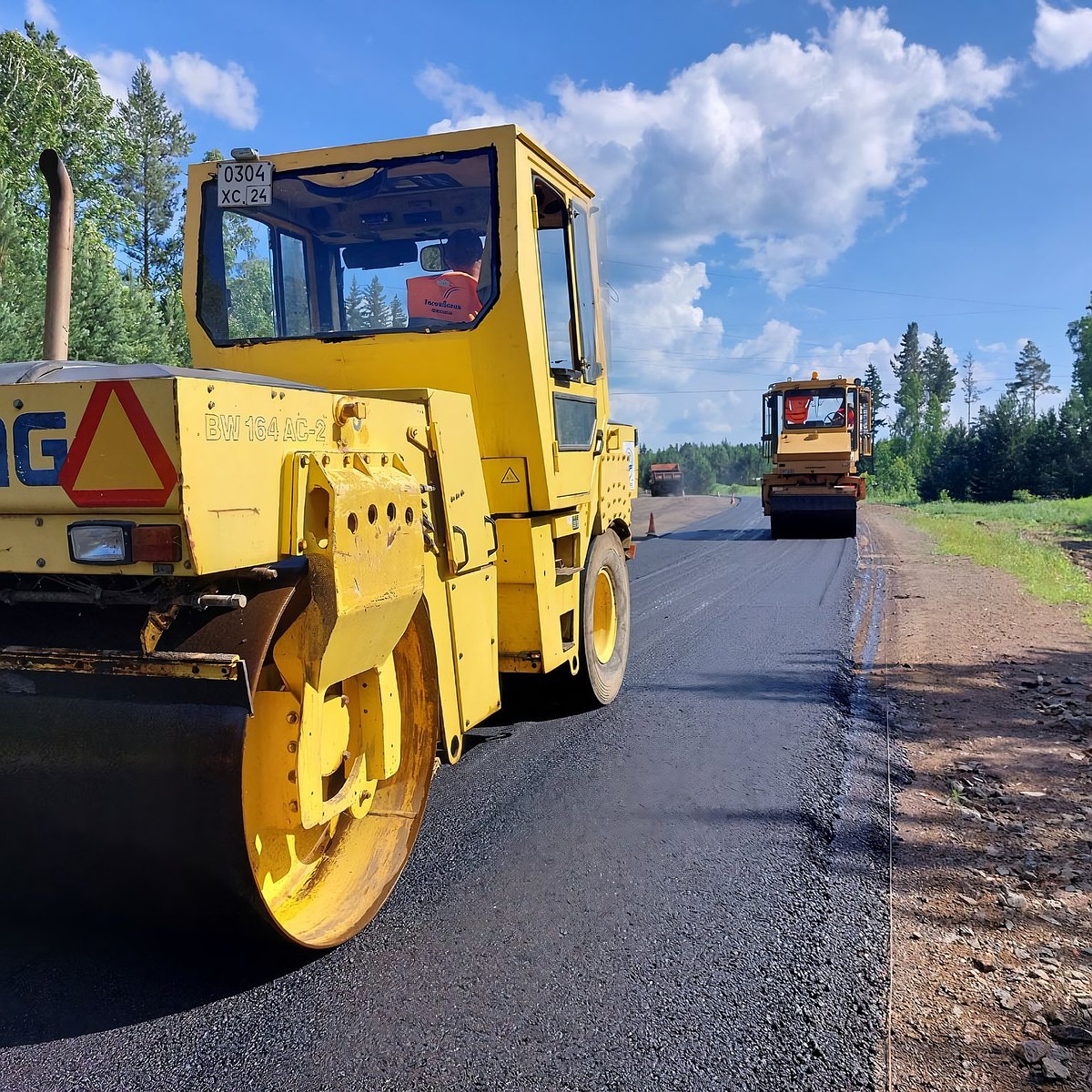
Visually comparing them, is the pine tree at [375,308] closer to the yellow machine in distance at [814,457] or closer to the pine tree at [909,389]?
the yellow machine in distance at [814,457]

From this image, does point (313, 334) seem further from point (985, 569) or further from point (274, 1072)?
point (985, 569)

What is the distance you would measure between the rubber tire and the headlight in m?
3.40

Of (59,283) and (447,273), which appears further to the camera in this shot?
(447,273)

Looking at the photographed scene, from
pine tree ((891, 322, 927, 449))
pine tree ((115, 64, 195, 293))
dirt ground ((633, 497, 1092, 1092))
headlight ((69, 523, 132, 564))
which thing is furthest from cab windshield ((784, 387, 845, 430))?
pine tree ((891, 322, 927, 449))

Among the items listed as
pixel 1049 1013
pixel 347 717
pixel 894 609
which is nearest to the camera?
pixel 1049 1013

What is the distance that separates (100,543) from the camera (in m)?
2.36

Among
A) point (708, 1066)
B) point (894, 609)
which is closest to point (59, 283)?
point (708, 1066)

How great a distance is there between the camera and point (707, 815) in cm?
419

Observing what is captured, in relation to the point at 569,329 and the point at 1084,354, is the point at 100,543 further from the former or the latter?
the point at 1084,354

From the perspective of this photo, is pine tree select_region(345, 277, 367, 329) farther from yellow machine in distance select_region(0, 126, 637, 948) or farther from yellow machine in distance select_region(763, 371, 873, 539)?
yellow machine in distance select_region(763, 371, 873, 539)

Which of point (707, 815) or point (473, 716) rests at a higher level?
point (473, 716)

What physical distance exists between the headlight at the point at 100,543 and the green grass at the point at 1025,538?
29.2ft

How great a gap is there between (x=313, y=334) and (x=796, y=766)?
128 inches

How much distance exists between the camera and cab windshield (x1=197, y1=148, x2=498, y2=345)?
4480mm
